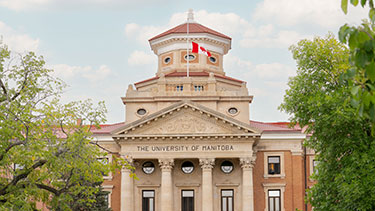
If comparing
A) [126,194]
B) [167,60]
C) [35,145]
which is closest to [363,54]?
[35,145]

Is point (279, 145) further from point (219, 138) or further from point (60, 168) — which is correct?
point (60, 168)

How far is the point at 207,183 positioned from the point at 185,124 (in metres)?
5.00

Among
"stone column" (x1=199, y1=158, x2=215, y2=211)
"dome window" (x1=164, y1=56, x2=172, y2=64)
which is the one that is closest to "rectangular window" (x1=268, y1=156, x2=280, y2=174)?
"stone column" (x1=199, y1=158, x2=215, y2=211)

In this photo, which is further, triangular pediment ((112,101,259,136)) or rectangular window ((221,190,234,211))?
rectangular window ((221,190,234,211))

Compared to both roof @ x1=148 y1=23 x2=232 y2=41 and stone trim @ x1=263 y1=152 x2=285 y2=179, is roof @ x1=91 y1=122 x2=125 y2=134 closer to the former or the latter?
roof @ x1=148 y1=23 x2=232 y2=41

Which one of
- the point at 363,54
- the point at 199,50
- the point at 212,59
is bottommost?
the point at 363,54

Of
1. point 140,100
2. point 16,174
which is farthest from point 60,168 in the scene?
point 140,100

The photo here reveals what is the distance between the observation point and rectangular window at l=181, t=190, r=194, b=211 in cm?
5066

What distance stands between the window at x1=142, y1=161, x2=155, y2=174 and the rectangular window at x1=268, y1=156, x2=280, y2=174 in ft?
32.3

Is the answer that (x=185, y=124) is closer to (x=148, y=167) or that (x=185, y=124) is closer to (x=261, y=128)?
(x=148, y=167)

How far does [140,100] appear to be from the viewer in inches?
2068

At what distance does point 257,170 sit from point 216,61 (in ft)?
42.7

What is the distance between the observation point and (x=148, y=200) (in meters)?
50.9

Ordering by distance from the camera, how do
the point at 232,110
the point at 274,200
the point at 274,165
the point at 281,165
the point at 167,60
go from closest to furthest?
the point at 274,200
the point at 281,165
the point at 274,165
the point at 232,110
the point at 167,60
